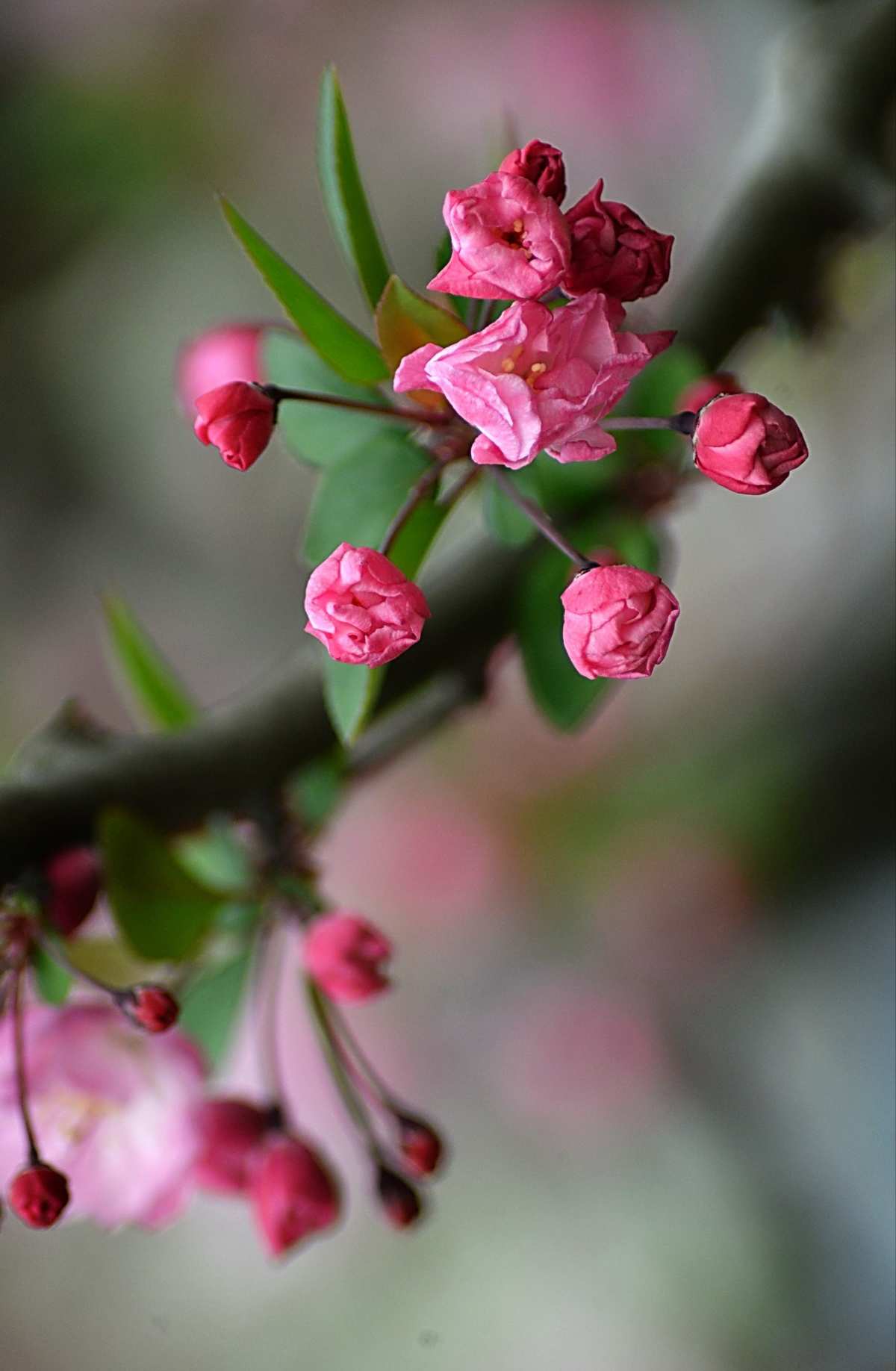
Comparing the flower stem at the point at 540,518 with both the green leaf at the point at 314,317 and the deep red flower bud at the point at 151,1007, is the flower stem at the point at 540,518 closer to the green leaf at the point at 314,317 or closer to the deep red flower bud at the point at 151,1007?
the green leaf at the point at 314,317

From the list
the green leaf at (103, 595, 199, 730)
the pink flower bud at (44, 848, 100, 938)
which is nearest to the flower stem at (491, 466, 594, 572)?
the pink flower bud at (44, 848, 100, 938)

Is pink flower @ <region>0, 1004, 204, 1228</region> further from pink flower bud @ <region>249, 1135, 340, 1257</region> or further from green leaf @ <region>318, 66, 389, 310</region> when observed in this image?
green leaf @ <region>318, 66, 389, 310</region>

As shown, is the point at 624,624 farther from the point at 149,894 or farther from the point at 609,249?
the point at 149,894

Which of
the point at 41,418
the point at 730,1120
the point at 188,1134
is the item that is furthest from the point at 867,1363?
the point at 41,418

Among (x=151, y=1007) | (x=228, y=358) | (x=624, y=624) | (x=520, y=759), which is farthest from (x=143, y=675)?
(x=520, y=759)

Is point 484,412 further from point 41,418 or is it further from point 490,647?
point 41,418

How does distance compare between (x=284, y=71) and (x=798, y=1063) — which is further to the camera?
(x=284, y=71)

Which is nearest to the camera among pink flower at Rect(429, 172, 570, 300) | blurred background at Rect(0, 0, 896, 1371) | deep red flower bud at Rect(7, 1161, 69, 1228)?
pink flower at Rect(429, 172, 570, 300)
